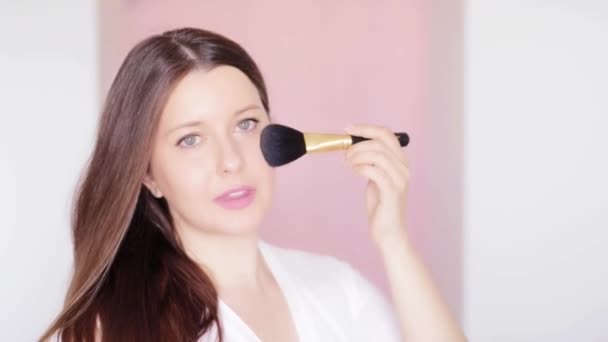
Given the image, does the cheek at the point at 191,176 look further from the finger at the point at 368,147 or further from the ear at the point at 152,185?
the finger at the point at 368,147

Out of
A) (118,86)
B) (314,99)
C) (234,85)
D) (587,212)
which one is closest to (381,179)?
(234,85)

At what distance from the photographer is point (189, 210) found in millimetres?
938

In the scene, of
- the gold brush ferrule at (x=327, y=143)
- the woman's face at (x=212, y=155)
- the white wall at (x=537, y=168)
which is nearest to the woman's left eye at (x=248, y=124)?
the woman's face at (x=212, y=155)

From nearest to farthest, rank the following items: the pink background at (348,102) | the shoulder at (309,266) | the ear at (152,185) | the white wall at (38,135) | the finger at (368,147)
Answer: the finger at (368,147)
the ear at (152,185)
the shoulder at (309,266)
the white wall at (38,135)
the pink background at (348,102)

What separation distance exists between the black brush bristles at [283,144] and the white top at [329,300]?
8.7 inches

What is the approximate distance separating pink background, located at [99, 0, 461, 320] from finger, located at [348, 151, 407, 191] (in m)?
0.51

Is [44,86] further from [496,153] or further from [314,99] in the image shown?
[496,153]

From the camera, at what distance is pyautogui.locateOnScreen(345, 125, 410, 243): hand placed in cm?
86

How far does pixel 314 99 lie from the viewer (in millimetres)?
1403

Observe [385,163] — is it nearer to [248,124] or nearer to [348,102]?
[248,124]

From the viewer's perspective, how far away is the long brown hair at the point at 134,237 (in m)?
0.89

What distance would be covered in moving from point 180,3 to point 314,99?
0.28m

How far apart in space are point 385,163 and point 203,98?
218mm

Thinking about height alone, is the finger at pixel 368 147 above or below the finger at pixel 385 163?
above
